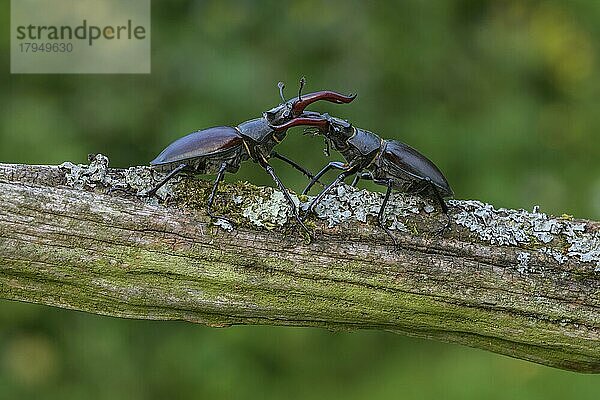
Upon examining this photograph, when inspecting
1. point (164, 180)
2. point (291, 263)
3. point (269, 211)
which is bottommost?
point (291, 263)

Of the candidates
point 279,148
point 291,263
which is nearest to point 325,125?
point 291,263

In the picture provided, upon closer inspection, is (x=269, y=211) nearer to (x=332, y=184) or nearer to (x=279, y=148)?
(x=332, y=184)

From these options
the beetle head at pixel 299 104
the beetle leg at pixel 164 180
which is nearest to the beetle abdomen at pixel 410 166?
the beetle head at pixel 299 104

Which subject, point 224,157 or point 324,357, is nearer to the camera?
point 224,157

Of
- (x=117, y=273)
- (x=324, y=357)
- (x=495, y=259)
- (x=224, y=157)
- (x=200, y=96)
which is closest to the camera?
(x=117, y=273)

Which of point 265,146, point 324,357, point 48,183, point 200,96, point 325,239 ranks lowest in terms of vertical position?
point 324,357

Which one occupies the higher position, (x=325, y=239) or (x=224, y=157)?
(x=224, y=157)

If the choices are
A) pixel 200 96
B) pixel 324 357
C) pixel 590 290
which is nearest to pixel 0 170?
pixel 590 290

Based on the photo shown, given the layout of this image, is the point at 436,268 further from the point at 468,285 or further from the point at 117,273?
the point at 117,273

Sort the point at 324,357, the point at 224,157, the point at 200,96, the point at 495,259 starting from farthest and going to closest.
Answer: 1. the point at 324,357
2. the point at 200,96
3. the point at 224,157
4. the point at 495,259
